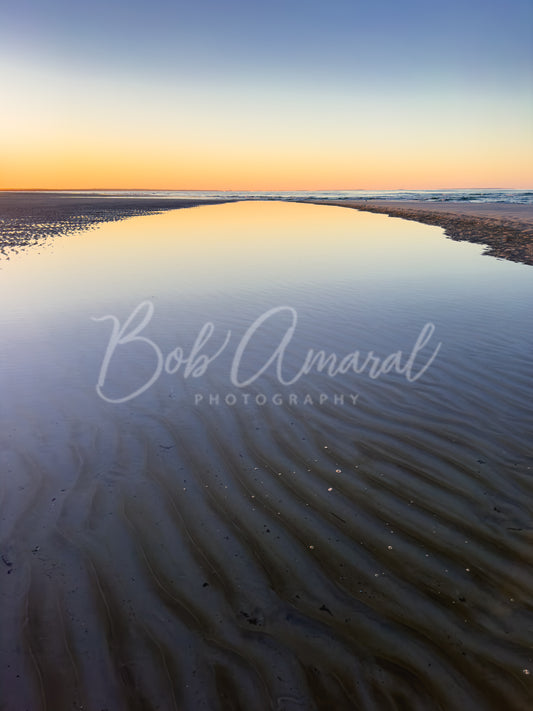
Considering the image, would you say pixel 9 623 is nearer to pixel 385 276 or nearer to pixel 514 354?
pixel 514 354

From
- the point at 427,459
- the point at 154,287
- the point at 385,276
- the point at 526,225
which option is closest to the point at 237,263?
the point at 154,287

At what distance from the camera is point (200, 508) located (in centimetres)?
430

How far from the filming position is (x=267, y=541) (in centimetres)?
389

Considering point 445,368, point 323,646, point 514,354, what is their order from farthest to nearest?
point 514,354, point 445,368, point 323,646

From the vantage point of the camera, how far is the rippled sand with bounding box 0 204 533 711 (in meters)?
2.82

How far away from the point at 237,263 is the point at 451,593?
50.6ft
